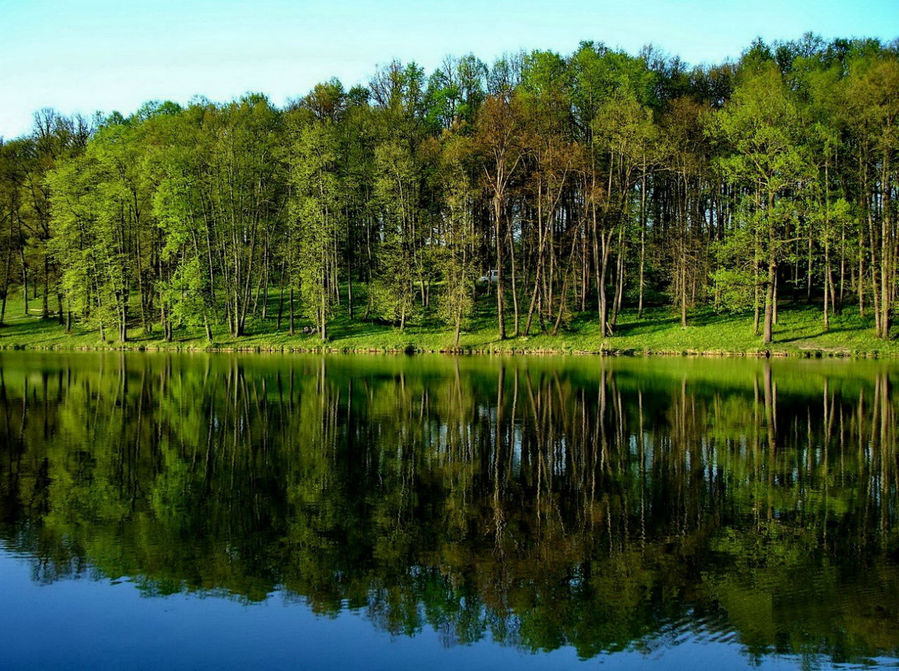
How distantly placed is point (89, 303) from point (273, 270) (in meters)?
16.5

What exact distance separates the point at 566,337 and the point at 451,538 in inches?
1677

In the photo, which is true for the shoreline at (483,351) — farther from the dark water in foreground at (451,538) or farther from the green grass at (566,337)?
the dark water in foreground at (451,538)

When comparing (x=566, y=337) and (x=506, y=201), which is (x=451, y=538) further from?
(x=506, y=201)

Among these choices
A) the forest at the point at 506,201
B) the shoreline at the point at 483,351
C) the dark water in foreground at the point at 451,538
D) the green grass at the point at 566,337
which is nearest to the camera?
the dark water in foreground at the point at 451,538

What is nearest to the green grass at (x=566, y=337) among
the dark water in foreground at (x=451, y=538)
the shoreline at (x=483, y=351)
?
the shoreline at (x=483, y=351)

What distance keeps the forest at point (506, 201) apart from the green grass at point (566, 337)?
977mm

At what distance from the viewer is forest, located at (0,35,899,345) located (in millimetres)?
48812

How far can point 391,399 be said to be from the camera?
26750 mm

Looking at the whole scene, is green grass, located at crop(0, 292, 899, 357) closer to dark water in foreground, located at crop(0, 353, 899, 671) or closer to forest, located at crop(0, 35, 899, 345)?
forest, located at crop(0, 35, 899, 345)

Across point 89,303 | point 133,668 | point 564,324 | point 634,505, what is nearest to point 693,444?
point 634,505

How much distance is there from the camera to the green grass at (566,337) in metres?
47.0

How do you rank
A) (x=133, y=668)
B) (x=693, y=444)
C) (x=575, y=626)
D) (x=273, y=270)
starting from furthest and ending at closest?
(x=273, y=270), (x=693, y=444), (x=575, y=626), (x=133, y=668)

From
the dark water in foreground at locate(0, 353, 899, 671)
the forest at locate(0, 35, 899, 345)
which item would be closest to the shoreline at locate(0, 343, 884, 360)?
the forest at locate(0, 35, 899, 345)

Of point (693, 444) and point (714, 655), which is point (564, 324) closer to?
point (693, 444)
